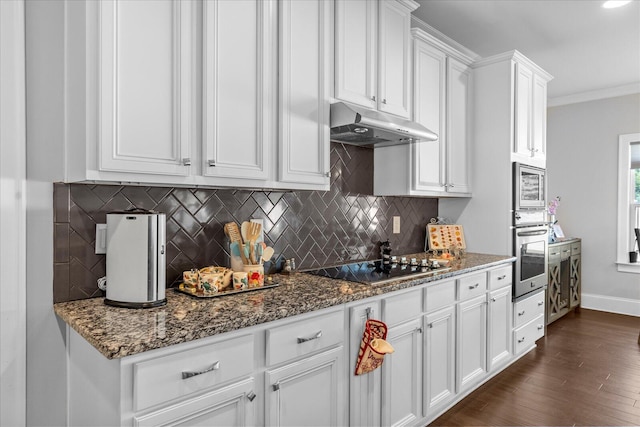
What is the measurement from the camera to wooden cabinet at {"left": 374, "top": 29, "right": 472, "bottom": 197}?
2854 mm

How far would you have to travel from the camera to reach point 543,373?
125 inches

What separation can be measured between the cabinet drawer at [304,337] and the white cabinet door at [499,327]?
5.22ft

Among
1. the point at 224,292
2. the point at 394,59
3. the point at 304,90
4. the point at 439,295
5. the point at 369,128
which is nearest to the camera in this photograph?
the point at 224,292

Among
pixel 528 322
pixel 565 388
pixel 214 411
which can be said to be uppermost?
pixel 214 411

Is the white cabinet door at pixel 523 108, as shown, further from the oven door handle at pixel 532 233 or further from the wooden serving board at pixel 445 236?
the wooden serving board at pixel 445 236

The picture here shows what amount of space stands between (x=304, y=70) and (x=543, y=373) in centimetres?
285

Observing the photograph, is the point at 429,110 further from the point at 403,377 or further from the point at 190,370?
the point at 190,370

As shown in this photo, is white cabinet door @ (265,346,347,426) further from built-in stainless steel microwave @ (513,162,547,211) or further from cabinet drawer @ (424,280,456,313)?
built-in stainless steel microwave @ (513,162,547,211)

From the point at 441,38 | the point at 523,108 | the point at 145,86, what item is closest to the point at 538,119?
the point at 523,108

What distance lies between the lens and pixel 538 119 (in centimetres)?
374

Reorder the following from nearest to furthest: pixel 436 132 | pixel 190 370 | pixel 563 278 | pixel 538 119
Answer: pixel 190 370, pixel 436 132, pixel 538 119, pixel 563 278

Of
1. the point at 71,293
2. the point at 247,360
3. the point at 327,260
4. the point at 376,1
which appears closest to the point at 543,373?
the point at 327,260

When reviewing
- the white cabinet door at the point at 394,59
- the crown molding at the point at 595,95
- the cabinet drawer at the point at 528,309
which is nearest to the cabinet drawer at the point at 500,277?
the cabinet drawer at the point at 528,309

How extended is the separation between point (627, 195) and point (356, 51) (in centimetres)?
436
